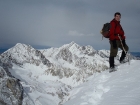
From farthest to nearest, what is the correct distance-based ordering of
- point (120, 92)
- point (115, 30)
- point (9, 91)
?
point (9, 91) < point (115, 30) < point (120, 92)

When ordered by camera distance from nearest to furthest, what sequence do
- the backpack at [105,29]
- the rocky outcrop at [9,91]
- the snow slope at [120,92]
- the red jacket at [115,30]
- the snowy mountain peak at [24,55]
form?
the snow slope at [120,92], the red jacket at [115,30], the backpack at [105,29], the rocky outcrop at [9,91], the snowy mountain peak at [24,55]

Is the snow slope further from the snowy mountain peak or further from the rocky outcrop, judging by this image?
the snowy mountain peak

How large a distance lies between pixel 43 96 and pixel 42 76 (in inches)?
855

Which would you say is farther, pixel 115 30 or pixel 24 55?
pixel 24 55

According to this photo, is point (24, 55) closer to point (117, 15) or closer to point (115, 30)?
point (115, 30)

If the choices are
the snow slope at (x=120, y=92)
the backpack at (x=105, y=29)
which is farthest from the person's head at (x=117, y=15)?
the snow slope at (x=120, y=92)

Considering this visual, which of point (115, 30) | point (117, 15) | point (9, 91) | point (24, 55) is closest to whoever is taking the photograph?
point (117, 15)

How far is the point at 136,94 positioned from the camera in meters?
6.29

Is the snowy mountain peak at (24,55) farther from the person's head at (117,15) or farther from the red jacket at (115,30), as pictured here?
the person's head at (117,15)

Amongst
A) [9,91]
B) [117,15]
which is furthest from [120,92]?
[9,91]

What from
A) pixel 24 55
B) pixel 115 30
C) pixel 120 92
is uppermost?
pixel 115 30

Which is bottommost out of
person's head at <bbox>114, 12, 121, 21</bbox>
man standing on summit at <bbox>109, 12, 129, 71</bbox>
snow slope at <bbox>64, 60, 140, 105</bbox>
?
snow slope at <bbox>64, 60, 140, 105</bbox>

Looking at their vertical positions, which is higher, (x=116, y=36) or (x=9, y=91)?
(x=116, y=36)

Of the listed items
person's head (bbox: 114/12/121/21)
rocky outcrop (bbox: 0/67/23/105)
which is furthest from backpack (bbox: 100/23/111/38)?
rocky outcrop (bbox: 0/67/23/105)
